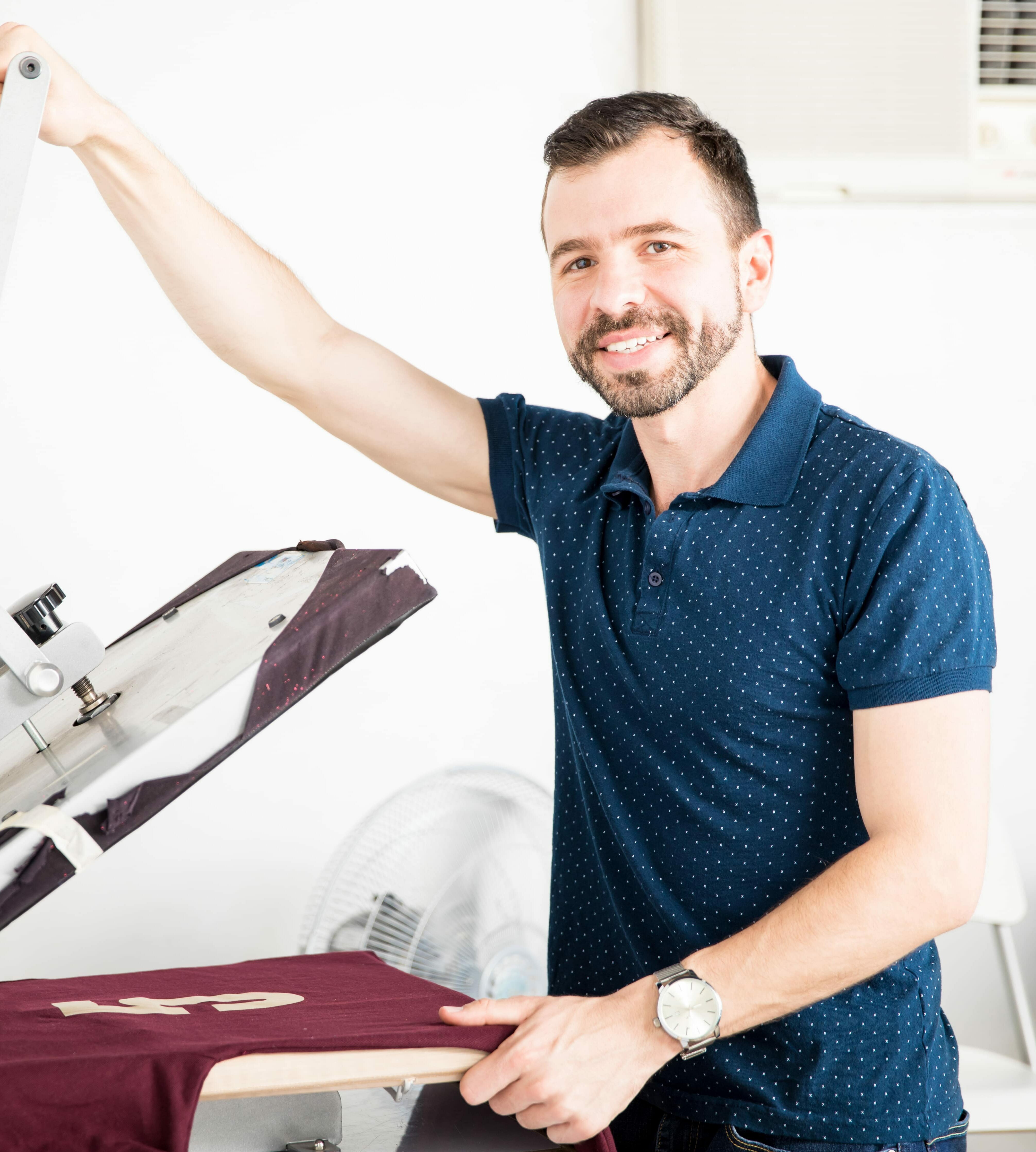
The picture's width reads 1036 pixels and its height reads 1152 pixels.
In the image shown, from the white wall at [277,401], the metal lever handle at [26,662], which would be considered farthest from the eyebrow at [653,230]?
the white wall at [277,401]

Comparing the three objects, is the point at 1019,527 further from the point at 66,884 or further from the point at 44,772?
the point at 44,772

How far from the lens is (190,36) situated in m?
2.43

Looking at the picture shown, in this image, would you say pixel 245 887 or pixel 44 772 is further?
pixel 245 887

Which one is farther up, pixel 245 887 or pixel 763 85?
pixel 763 85

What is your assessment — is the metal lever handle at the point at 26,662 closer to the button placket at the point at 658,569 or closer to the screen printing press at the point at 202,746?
the screen printing press at the point at 202,746

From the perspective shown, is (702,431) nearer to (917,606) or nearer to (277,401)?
(917,606)

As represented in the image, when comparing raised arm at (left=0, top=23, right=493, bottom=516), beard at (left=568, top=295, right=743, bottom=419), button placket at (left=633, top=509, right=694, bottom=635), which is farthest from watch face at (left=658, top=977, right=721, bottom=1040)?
raised arm at (left=0, top=23, right=493, bottom=516)

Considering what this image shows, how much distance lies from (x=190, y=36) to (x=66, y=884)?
5.57 feet

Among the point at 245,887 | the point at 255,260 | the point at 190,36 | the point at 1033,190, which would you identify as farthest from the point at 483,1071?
the point at 1033,190

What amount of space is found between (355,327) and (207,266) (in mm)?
1220

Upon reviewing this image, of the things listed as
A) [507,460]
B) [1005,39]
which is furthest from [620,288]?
[1005,39]

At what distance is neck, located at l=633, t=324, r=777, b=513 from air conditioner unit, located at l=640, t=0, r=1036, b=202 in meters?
1.36

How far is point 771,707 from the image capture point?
1.18m

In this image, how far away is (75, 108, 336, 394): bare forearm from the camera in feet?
4.05
